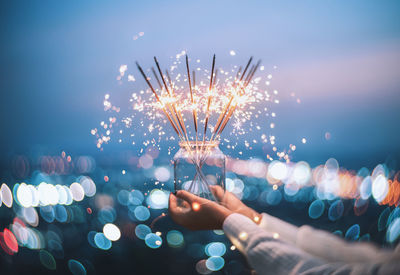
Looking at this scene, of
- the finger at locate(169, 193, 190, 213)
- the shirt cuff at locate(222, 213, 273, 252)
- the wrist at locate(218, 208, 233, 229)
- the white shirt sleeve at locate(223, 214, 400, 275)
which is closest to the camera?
the white shirt sleeve at locate(223, 214, 400, 275)

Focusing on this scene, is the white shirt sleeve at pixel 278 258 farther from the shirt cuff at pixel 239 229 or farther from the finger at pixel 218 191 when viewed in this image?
the finger at pixel 218 191

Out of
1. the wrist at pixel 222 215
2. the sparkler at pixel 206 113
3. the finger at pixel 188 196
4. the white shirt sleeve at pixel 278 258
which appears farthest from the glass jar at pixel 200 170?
the white shirt sleeve at pixel 278 258

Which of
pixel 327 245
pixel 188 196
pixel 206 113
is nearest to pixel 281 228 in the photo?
pixel 327 245

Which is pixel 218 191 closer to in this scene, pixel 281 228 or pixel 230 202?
pixel 230 202

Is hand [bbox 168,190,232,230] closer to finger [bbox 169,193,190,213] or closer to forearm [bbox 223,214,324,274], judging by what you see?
finger [bbox 169,193,190,213]

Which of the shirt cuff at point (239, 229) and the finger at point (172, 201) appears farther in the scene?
the finger at point (172, 201)

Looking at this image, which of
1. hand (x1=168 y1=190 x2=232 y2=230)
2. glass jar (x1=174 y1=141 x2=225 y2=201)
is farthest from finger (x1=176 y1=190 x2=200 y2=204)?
glass jar (x1=174 y1=141 x2=225 y2=201)
